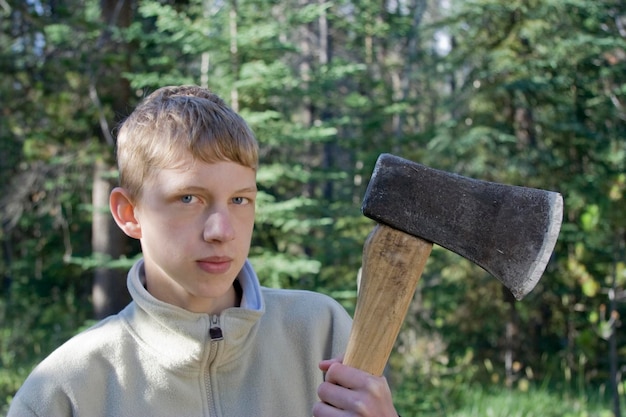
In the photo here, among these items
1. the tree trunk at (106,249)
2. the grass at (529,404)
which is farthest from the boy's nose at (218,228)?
the tree trunk at (106,249)

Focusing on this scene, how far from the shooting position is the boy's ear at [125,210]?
1788 mm

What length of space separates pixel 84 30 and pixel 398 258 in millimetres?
7592

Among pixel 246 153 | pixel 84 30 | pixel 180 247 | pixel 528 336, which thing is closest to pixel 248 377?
pixel 180 247

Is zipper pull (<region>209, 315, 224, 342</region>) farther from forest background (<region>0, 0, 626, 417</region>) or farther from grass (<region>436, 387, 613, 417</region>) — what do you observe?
grass (<region>436, 387, 613, 417</region>)

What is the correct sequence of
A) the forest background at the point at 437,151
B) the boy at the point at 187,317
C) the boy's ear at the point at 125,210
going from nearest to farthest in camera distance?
the boy at the point at 187,317 < the boy's ear at the point at 125,210 < the forest background at the point at 437,151

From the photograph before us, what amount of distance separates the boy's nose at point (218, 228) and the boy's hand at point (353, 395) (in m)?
0.38

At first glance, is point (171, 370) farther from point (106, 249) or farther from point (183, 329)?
point (106, 249)

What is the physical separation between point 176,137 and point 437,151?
7295 millimetres

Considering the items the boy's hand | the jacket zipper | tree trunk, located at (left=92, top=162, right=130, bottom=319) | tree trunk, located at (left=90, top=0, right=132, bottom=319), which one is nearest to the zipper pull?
the jacket zipper

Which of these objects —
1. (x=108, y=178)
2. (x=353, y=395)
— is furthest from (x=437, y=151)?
(x=353, y=395)

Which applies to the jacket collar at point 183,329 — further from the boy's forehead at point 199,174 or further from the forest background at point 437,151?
the forest background at point 437,151

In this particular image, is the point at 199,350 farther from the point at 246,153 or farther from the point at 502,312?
the point at 502,312

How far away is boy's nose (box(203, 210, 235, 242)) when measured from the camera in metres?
1.62

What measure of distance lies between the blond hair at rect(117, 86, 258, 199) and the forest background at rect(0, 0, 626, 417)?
4.59m
